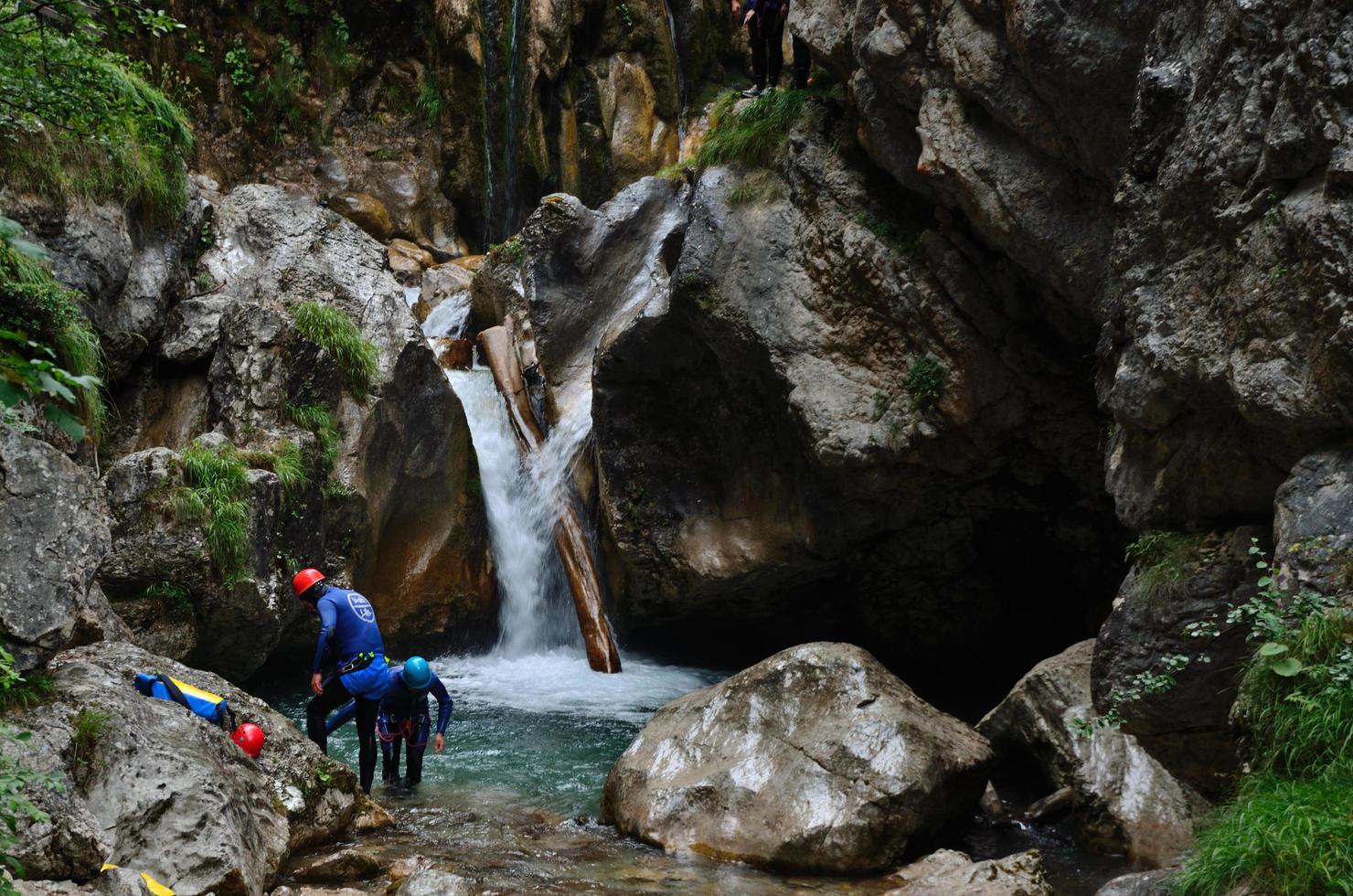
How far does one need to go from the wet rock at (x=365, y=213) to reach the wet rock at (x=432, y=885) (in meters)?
14.8

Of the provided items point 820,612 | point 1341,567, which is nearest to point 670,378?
point 820,612

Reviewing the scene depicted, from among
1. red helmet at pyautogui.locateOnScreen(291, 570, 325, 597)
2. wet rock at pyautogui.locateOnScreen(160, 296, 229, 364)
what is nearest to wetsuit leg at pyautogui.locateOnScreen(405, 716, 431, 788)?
red helmet at pyautogui.locateOnScreen(291, 570, 325, 597)

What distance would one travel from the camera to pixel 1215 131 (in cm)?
527

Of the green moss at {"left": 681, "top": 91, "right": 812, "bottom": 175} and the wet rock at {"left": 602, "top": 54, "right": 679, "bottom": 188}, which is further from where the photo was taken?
the wet rock at {"left": 602, "top": 54, "right": 679, "bottom": 188}

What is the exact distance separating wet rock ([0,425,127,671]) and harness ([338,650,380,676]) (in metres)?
2.20

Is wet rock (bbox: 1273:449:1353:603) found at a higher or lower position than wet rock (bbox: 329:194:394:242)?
lower

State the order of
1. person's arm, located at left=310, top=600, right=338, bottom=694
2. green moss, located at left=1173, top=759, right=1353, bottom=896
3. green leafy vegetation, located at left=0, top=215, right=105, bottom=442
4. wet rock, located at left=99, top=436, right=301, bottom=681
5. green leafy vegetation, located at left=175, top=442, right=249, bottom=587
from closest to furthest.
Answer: green moss, located at left=1173, top=759, right=1353, bottom=896 < person's arm, located at left=310, top=600, right=338, bottom=694 < green leafy vegetation, located at left=0, top=215, right=105, bottom=442 < wet rock, located at left=99, top=436, right=301, bottom=681 < green leafy vegetation, located at left=175, top=442, right=249, bottom=587

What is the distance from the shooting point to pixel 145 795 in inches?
195

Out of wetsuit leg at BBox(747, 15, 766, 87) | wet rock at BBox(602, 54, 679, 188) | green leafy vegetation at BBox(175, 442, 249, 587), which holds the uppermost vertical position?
wet rock at BBox(602, 54, 679, 188)

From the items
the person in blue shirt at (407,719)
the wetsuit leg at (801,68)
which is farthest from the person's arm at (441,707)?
the wetsuit leg at (801,68)

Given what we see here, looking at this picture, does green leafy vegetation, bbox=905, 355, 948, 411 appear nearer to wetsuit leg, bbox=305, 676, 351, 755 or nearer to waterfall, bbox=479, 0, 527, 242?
wetsuit leg, bbox=305, 676, 351, 755

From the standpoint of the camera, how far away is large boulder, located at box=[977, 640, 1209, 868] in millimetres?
6617

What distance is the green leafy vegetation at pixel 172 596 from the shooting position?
9188 mm

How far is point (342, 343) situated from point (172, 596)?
10.9 ft
